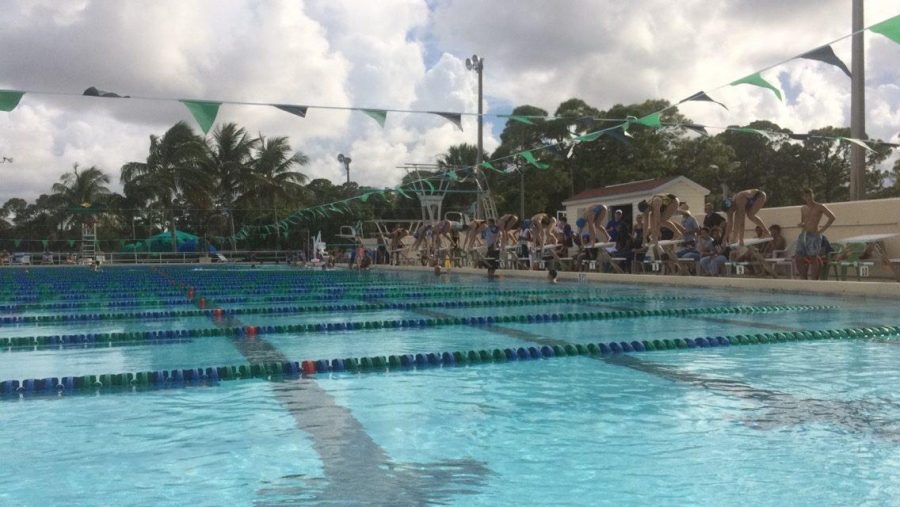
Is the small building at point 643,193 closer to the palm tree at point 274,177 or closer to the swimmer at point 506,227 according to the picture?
the swimmer at point 506,227

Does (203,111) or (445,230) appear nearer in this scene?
(203,111)

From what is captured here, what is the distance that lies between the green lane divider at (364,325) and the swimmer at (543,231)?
786cm

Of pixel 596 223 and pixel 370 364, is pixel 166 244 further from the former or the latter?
pixel 370 364

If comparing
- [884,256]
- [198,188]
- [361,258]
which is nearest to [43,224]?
[198,188]

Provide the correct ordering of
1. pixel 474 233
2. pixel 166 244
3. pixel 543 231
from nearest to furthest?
pixel 543 231 → pixel 474 233 → pixel 166 244

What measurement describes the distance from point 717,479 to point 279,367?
3.04 m

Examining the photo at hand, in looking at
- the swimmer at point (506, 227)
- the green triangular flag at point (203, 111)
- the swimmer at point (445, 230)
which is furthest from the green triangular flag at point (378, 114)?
the swimmer at point (445, 230)

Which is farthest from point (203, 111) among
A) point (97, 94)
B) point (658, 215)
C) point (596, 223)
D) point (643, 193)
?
point (643, 193)

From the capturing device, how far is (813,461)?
291cm

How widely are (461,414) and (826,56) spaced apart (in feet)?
22.2

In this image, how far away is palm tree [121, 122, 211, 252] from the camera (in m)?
34.7

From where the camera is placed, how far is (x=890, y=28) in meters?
6.97

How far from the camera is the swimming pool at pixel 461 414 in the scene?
2.71 m

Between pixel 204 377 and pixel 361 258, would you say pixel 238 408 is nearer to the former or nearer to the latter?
pixel 204 377
